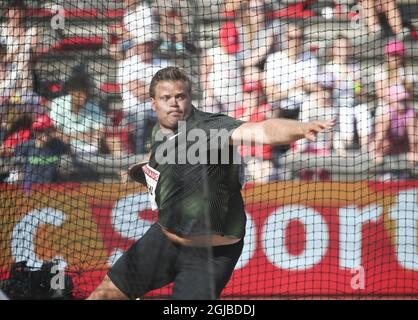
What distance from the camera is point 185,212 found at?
236 inches

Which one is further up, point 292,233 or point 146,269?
point 292,233

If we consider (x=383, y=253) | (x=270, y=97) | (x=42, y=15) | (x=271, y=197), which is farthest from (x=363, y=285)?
(x=42, y=15)

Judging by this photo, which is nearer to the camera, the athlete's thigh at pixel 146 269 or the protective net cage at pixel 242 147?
the athlete's thigh at pixel 146 269

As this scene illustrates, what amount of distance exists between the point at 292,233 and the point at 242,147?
917mm

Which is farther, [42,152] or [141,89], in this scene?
[141,89]

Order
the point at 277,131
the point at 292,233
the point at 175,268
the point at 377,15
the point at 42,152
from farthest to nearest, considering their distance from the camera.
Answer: the point at 377,15, the point at 42,152, the point at 292,233, the point at 175,268, the point at 277,131

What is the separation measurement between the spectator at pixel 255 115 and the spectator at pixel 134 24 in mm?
1018

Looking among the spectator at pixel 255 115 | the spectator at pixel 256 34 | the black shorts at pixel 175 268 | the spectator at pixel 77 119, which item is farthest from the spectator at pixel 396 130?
the black shorts at pixel 175 268

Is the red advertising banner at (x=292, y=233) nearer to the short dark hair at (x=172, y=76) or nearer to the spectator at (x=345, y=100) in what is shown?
the spectator at (x=345, y=100)

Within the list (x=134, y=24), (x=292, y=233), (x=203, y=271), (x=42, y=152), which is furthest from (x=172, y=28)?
(x=203, y=271)

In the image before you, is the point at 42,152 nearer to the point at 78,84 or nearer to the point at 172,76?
the point at 78,84

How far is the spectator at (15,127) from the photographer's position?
816 centimetres

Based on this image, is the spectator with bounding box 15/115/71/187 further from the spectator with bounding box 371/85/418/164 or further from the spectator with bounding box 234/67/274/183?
the spectator with bounding box 371/85/418/164

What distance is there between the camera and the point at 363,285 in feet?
25.8
